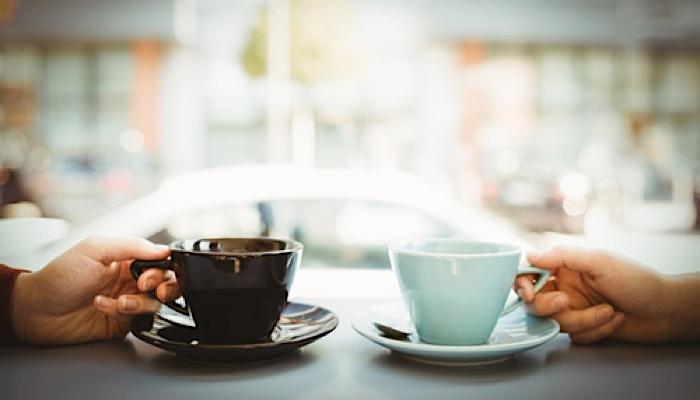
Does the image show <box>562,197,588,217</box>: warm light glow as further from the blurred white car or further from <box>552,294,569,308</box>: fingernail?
<box>552,294,569,308</box>: fingernail

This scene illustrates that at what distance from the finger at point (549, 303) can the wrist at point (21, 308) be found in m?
0.47

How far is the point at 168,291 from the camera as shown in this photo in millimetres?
560

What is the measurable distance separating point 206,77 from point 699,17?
20.8 feet

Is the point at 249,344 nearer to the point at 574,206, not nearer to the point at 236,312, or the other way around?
the point at 236,312

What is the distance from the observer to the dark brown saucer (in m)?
0.50

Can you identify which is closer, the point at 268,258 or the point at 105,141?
the point at 268,258

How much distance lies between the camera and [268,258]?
50 centimetres

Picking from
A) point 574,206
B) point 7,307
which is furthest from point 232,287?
point 574,206

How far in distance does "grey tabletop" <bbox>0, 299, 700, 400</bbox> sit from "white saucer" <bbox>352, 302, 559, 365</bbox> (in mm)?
14

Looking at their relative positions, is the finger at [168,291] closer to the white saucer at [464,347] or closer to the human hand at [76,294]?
the human hand at [76,294]

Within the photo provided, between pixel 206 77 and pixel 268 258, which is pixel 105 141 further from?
pixel 268 258

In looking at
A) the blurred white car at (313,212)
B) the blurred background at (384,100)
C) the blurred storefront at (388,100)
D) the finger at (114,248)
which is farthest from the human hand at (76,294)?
the blurred storefront at (388,100)

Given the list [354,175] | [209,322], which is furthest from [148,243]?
[354,175]

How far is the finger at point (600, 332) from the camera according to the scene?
0.60 metres
